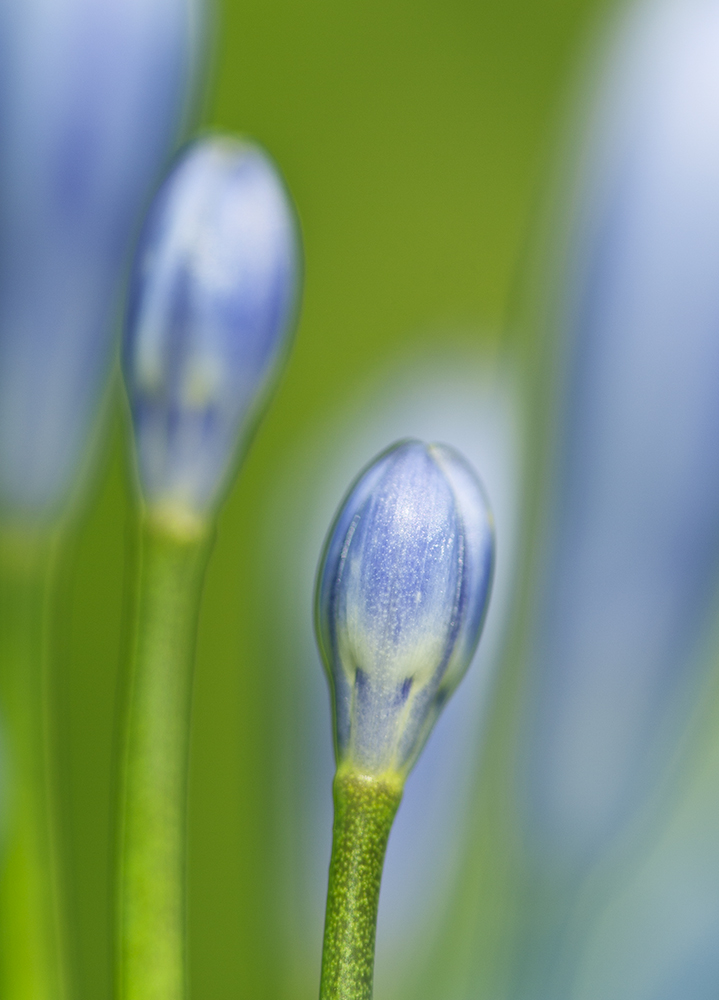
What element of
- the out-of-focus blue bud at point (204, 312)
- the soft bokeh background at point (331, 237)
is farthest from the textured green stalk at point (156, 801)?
the soft bokeh background at point (331, 237)

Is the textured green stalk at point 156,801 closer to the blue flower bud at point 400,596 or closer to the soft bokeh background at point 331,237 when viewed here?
the blue flower bud at point 400,596

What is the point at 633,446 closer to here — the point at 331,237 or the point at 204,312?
the point at 204,312

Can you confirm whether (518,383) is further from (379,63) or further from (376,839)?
(379,63)

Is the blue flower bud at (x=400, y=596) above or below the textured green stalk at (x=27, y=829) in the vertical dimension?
above

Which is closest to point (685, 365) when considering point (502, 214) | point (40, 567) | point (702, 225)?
point (702, 225)

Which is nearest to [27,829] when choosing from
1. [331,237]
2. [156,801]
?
[156,801]

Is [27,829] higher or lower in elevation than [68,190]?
lower

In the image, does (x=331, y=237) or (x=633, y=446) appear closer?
(x=633, y=446)
